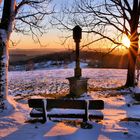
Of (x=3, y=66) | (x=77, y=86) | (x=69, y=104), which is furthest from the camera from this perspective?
(x=77, y=86)

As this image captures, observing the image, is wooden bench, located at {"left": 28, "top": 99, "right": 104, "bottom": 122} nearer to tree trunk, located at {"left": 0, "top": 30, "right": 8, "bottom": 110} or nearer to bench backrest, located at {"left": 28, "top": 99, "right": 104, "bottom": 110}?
bench backrest, located at {"left": 28, "top": 99, "right": 104, "bottom": 110}

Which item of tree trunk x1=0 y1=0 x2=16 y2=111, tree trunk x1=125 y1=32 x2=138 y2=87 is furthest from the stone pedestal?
tree trunk x1=125 y1=32 x2=138 y2=87

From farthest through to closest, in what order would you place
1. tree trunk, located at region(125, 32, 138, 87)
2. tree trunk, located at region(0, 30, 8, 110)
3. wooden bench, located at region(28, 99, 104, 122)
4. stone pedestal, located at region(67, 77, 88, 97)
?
tree trunk, located at region(125, 32, 138, 87) < stone pedestal, located at region(67, 77, 88, 97) < tree trunk, located at region(0, 30, 8, 110) < wooden bench, located at region(28, 99, 104, 122)

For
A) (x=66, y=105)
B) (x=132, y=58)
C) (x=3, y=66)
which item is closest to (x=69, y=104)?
(x=66, y=105)

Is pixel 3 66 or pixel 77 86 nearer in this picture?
pixel 3 66

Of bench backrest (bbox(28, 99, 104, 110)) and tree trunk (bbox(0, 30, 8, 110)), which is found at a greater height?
tree trunk (bbox(0, 30, 8, 110))

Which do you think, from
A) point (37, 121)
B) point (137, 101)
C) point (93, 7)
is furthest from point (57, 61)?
point (37, 121)

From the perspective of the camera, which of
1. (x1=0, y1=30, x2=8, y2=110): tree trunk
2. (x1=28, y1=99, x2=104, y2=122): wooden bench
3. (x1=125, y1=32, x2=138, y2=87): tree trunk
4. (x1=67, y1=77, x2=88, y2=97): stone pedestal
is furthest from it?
(x1=125, y1=32, x2=138, y2=87): tree trunk

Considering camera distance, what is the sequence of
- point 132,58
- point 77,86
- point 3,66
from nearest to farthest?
point 3,66
point 77,86
point 132,58

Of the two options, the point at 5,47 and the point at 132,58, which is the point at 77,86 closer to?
the point at 5,47

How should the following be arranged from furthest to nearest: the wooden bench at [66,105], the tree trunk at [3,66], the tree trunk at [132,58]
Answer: the tree trunk at [132,58] → the tree trunk at [3,66] → the wooden bench at [66,105]

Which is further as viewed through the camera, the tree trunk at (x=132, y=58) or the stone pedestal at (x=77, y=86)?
the tree trunk at (x=132, y=58)

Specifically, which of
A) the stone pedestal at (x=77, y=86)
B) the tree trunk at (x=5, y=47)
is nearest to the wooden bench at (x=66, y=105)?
the tree trunk at (x=5, y=47)

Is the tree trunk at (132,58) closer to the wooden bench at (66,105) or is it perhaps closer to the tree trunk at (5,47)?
the tree trunk at (5,47)
